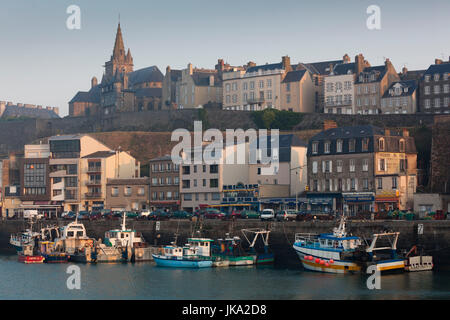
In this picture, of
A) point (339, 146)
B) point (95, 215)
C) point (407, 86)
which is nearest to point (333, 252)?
point (339, 146)

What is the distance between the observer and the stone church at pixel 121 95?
15075cm

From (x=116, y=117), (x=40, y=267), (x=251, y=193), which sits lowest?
(x=40, y=267)

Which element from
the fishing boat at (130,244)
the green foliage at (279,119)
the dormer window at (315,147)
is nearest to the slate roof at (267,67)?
the green foliage at (279,119)

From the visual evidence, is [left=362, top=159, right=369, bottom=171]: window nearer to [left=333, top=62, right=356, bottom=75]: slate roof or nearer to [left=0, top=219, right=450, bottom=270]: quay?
[left=0, top=219, right=450, bottom=270]: quay

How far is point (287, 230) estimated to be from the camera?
66.3m

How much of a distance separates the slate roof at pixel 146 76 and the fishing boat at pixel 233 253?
96474 mm

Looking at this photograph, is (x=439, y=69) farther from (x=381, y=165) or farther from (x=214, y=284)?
(x=214, y=284)

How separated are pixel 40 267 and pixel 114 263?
6351 millimetres

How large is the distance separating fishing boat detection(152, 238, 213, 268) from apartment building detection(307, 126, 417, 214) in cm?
1957

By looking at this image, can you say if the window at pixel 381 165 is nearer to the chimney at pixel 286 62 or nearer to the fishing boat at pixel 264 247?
the fishing boat at pixel 264 247

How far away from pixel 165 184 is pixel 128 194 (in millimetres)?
5692

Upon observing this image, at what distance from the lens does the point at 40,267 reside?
66562mm
